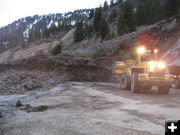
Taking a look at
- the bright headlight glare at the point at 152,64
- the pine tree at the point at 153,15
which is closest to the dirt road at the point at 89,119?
the bright headlight glare at the point at 152,64

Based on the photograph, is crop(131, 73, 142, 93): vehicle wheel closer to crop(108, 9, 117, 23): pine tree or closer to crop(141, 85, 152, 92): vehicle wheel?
crop(141, 85, 152, 92): vehicle wheel

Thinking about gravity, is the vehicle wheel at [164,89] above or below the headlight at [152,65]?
below

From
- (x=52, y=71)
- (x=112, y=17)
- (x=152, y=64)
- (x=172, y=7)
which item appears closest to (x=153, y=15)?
(x=172, y=7)

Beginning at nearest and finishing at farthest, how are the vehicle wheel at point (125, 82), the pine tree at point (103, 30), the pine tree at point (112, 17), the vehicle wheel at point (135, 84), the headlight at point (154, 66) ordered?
1. the headlight at point (154, 66)
2. the vehicle wheel at point (135, 84)
3. the vehicle wheel at point (125, 82)
4. the pine tree at point (103, 30)
5. the pine tree at point (112, 17)

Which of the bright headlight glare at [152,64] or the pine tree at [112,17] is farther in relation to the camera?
the pine tree at [112,17]

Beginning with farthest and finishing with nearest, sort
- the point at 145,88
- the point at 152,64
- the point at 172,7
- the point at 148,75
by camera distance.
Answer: the point at 172,7 → the point at 145,88 → the point at 152,64 → the point at 148,75

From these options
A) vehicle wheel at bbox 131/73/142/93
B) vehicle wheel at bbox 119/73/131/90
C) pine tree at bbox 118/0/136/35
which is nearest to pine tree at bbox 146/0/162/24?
pine tree at bbox 118/0/136/35

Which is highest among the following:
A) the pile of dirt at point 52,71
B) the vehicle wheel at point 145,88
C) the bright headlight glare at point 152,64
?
the bright headlight glare at point 152,64

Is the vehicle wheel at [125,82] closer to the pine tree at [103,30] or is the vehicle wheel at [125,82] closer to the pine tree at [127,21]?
the pine tree at [127,21]

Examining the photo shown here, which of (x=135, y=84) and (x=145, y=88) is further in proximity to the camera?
(x=145, y=88)

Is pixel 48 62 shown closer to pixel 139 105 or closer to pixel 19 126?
pixel 139 105

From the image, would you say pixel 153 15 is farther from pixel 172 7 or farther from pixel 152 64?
pixel 152 64

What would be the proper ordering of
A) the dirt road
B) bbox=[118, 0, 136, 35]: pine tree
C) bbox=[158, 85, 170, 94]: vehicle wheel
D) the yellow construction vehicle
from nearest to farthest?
the dirt road → the yellow construction vehicle → bbox=[158, 85, 170, 94]: vehicle wheel → bbox=[118, 0, 136, 35]: pine tree

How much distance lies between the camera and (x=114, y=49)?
38.0 m
